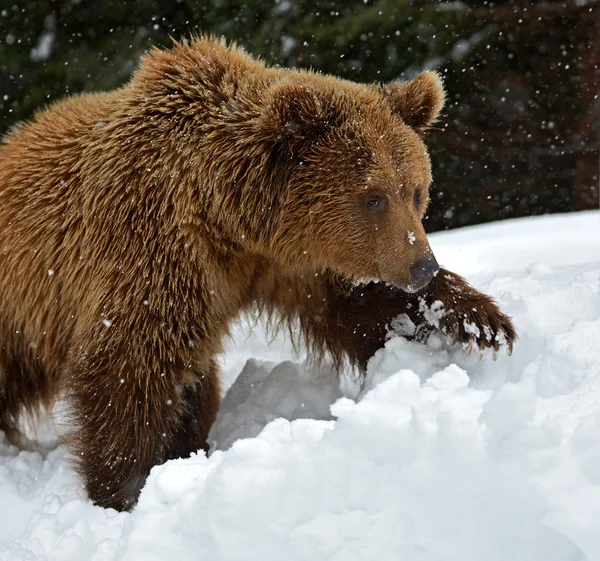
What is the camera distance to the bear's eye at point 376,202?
405 cm

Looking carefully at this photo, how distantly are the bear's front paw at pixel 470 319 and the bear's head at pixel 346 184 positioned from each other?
1.38 ft

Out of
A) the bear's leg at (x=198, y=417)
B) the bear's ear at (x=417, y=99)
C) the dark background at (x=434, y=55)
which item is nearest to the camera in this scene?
the bear's ear at (x=417, y=99)

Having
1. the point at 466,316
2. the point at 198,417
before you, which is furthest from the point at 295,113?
the point at 198,417

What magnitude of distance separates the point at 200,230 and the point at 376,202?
0.87 meters

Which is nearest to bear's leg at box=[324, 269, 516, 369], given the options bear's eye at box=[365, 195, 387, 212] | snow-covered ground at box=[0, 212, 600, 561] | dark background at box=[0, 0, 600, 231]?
snow-covered ground at box=[0, 212, 600, 561]

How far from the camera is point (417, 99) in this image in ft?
14.3

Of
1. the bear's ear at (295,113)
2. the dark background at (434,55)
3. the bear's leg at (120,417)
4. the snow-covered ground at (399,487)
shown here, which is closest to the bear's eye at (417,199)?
the bear's ear at (295,113)

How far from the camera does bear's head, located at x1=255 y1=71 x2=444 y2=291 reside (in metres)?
4.00

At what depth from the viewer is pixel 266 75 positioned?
4375 mm

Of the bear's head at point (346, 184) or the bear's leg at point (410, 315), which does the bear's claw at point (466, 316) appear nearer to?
the bear's leg at point (410, 315)

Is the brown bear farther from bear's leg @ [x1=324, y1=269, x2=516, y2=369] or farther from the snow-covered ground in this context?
the snow-covered ground

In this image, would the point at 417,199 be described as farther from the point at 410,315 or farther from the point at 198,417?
the point at 198,417

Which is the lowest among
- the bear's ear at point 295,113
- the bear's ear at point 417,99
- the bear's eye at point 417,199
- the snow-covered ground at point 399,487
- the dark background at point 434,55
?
the dark background at point 434,55

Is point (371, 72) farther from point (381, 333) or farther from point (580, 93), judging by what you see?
point (381, 333)
